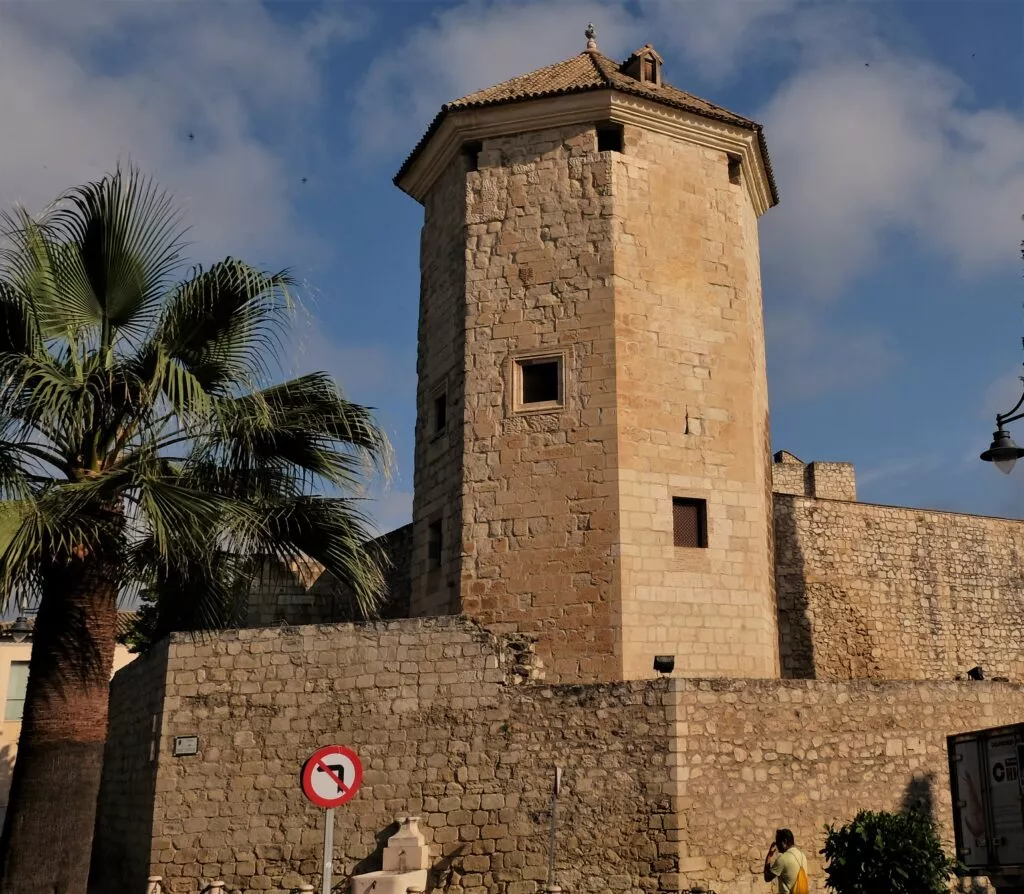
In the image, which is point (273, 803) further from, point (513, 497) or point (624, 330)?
point (624, 330)

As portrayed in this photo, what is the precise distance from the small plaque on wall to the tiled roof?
9.26 meters

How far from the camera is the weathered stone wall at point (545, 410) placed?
1438cm

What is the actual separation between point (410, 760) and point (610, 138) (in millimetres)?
9107

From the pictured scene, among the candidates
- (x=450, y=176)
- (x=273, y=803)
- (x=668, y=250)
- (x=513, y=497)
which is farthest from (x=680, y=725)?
(x=450, y=176)

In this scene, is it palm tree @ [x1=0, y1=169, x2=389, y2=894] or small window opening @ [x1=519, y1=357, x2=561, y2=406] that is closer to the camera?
palm tree @ [x1=0, y1=169, x2=389, y2=894]

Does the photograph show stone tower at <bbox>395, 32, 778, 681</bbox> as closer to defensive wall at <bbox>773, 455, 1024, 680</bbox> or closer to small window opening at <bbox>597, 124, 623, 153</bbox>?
small window opening at <bbox>597, 124, 623, 153</bbox>

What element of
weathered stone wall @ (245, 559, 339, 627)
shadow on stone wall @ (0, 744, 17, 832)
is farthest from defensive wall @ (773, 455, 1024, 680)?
shadow on stone wall @ (0, 744, 17, 832)

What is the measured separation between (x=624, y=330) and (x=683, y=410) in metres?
1.36

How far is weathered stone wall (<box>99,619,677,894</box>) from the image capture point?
12.3m

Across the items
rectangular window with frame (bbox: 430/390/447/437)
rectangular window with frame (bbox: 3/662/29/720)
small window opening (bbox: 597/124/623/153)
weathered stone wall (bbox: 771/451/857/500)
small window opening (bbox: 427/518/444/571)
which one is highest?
small window opening (bbox: 597/124/623/153)

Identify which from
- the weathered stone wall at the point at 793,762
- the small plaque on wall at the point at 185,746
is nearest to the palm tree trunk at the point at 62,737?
the small plaque on wall at the point at 185,746

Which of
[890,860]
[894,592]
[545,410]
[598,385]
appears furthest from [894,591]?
[890,860]

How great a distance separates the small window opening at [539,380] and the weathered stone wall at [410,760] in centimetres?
355

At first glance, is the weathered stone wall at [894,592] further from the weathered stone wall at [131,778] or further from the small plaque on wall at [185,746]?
the weathered stone wall at [131,778]
